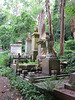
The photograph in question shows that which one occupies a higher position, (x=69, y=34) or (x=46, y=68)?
(x=69, y=34)

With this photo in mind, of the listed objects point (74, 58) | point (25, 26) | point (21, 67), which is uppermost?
point (25, 26)

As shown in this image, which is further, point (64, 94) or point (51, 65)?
point (51, 65)

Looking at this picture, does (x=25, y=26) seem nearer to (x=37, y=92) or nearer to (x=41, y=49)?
(x=41, y=49)

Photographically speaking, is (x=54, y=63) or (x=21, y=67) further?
(x=21, y=67)

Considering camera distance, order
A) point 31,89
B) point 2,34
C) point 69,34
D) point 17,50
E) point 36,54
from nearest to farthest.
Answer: point 31,89 → point 36,54 → point 17,50 → point 69,34 → point 2,34

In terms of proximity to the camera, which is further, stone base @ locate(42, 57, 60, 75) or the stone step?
stone base @ locate(42, 57, 60, 75)

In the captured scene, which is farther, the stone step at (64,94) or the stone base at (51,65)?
the stone base at (51,65)

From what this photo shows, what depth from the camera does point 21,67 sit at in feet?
27.7

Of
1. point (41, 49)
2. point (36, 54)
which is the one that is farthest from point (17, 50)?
point (41, 49)

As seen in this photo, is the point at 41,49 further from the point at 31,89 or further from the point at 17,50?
the point at 17,50

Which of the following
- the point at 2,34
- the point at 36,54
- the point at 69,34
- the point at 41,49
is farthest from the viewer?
the point at 2,34

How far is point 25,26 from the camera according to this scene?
2166 centimetres

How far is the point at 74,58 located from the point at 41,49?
3298 millimetres

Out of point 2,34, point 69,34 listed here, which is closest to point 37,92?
point 69,34
